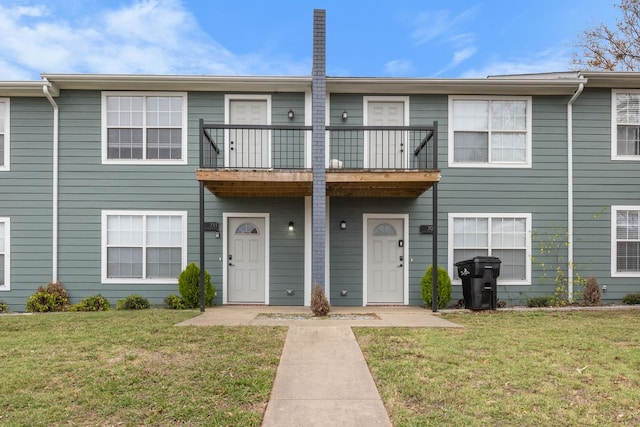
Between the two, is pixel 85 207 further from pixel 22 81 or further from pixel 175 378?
pixel 175 378

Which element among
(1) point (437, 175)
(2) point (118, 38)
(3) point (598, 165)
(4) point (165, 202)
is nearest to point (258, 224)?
(4) point (165, 202)

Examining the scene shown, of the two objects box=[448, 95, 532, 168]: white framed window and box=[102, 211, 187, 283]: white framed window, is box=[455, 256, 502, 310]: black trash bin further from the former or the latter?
box=[102, 211, 187, 283]: white framed window

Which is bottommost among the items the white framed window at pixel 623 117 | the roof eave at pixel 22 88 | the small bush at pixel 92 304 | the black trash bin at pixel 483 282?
the small bush at pixel 92 304

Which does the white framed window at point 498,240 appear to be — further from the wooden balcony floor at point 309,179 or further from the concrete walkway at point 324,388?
the concrete walkway at point 324,388

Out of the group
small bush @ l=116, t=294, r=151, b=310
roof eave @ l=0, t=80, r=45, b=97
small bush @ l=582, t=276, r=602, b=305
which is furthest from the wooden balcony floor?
roof eave @ l=0, t=80, r=45, b=97

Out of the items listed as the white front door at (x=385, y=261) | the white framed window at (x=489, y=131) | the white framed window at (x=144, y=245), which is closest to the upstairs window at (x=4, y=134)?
the white framed window at (x=144, y=245)

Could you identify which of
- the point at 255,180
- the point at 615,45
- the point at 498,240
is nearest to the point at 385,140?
the point at 255,180

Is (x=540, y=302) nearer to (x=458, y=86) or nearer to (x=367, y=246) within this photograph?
(x=367, y=246)

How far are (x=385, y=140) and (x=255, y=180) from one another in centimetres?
316

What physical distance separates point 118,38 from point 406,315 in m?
20.2

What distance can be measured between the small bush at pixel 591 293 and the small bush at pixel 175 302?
854cm

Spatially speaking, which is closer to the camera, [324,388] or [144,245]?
[324,388]

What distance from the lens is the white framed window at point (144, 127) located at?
860 centimetres

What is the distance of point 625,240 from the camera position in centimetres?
873
